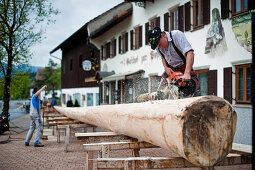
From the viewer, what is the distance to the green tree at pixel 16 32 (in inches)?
544

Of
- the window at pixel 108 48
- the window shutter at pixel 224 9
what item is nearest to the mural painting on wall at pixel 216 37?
the window shutter at pixel 224 9

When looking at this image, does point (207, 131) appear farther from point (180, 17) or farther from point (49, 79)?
point (49, 79)

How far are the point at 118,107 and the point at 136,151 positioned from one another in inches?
30.4

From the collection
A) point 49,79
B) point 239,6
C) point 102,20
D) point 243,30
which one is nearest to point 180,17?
point 239,6

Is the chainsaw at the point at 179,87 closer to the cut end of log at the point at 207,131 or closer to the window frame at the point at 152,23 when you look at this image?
the cut end of log at the point at 207,131

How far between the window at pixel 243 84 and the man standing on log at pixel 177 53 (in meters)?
5.46

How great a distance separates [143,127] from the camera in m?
3.71

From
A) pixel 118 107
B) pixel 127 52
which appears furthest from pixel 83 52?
pixel 118 107

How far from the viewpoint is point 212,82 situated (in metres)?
10.3

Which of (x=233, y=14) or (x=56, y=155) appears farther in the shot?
(x=233, y=14)

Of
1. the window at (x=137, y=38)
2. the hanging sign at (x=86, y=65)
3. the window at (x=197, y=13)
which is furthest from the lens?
the hanging sign at (x=86, y=65)

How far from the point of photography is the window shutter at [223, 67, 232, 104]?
9445 millimetres

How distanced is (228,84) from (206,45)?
1938 mm

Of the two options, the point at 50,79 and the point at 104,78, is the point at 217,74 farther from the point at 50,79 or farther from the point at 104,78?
the point at 50,79
